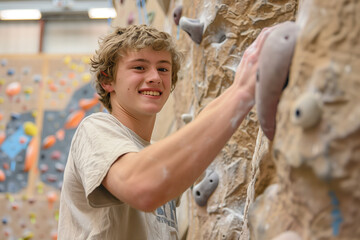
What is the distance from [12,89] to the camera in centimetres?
638

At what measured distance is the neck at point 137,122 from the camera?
1.52m

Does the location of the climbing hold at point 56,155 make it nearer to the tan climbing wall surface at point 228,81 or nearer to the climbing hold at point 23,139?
the climbing hold at point 23,139

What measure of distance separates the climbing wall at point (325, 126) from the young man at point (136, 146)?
23 cm

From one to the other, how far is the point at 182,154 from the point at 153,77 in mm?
439

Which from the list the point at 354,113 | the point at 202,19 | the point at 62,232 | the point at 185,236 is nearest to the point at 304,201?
the point at 354,113

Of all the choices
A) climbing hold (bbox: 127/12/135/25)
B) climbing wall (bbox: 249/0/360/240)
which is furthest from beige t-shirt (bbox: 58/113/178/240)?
climbing hold (bbox: 127/12/135/25)

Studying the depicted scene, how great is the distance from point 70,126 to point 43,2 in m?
2.68

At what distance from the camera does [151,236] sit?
1452 mm

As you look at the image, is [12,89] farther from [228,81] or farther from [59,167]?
[228,81]

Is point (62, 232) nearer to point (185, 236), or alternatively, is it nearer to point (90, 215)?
point (90, 215)

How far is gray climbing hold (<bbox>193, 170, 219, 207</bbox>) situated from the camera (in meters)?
2.21

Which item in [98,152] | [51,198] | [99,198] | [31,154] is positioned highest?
[98,152]

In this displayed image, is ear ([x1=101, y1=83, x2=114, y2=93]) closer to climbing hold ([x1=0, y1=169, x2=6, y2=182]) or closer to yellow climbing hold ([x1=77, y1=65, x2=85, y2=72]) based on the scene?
climbing hold ([x1=0, y1=169, x2=6, y2=182])

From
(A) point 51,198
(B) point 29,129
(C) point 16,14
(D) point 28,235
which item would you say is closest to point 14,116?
(B) point 29,129
